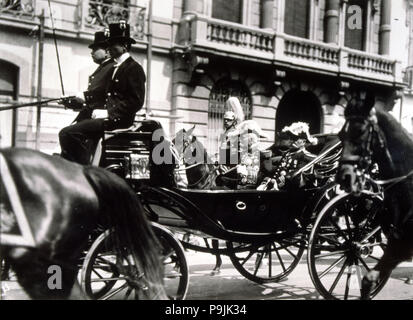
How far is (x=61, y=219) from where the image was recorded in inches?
96.7

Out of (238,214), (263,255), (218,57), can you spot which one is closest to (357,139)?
(238,214)

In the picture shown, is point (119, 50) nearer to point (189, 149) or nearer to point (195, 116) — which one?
point (189, 149)

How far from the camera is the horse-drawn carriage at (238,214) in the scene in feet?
11.9

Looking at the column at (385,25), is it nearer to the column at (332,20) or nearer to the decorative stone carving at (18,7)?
the column at (332,20)

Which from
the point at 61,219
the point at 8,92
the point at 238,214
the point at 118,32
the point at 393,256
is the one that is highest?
the point at 8,92

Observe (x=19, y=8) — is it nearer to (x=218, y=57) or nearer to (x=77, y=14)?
(x=77, y=14)

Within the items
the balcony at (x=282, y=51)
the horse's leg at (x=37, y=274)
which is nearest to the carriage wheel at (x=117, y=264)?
the horse's leg at (x=37, y=274)

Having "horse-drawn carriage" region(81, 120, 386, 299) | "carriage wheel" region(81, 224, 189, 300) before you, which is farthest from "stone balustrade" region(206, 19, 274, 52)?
"carriage wheel" region(81, 224, 189, 300)

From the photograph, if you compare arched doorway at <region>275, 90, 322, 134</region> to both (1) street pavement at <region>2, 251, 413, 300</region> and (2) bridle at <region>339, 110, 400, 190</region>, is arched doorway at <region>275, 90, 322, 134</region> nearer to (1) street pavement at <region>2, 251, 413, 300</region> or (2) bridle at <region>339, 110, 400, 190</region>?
(1) street pavement at <region>2, 251, 413, 300</region>

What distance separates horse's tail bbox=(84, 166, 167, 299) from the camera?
108 inches

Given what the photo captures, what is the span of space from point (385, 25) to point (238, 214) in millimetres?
11420

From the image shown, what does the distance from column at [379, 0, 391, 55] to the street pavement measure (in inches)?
382
